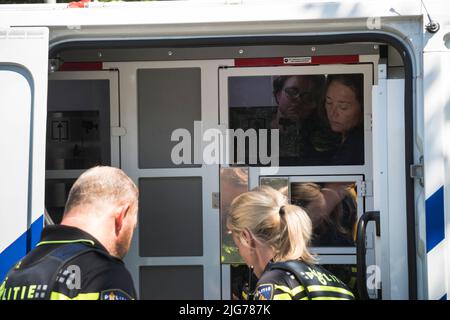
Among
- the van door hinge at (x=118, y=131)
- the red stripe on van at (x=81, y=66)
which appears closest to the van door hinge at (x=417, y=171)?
the van door hinge at (x=118, y=131)

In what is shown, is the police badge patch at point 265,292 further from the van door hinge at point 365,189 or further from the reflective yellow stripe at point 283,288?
the van door hinge at point 365,189

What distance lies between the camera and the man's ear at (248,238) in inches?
108

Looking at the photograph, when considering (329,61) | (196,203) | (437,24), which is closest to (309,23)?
(437,24)

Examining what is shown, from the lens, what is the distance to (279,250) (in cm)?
267

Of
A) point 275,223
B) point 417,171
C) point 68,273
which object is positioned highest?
point 417,171

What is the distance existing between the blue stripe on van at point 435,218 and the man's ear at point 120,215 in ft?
3.73

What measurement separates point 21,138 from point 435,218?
5.36 ft

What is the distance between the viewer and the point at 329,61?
431 centimetres

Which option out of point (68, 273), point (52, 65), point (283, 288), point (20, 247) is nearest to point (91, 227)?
point (68, 273)

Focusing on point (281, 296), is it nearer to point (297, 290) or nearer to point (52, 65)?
point (297, 290)

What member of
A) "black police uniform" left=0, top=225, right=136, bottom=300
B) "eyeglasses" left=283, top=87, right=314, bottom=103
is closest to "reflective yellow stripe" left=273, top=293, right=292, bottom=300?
"black police uniform" left=0, top=225, right=136, bottom=300

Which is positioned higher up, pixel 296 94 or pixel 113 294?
pixel 296 94

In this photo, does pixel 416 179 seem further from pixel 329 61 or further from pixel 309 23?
pixel 329 61
